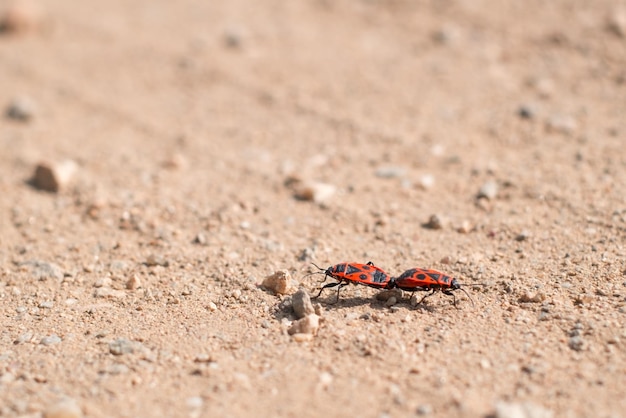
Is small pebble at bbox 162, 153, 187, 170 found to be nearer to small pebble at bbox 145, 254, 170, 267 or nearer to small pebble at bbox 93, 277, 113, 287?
small pebble at bbox 145, 254, 170, 267

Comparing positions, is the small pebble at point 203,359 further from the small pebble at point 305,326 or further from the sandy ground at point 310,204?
the small pebble at point 305,326

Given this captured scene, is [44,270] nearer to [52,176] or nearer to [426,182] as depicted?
[52,176]

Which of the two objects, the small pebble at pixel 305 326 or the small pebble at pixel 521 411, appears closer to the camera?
the small pebble at pixel 521 411

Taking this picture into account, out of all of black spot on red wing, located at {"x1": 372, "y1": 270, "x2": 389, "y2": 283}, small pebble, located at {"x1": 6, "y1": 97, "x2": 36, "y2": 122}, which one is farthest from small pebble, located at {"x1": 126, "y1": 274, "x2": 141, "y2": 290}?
small pebble, located at {"x1": 6, "y1": 97, "x2": 36, "y2": 122}

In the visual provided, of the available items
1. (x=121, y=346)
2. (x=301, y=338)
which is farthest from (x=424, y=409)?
(x=121, y=346)

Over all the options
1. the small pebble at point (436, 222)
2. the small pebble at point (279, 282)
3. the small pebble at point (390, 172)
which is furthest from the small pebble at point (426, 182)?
the small pebble at point (279, 282)

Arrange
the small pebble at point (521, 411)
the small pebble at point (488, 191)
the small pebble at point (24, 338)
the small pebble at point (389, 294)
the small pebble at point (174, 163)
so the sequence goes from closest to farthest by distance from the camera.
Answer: the small pebble at point (521, 411), the small pebble at point (24, 338), the small pebble at point (389, 294), the small pebble at point (488, 191), the small pebble at point (174, 163)

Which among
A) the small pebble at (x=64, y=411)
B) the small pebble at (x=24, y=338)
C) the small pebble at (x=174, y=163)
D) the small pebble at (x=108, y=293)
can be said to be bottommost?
the small pebble at (x=24, y=338)
